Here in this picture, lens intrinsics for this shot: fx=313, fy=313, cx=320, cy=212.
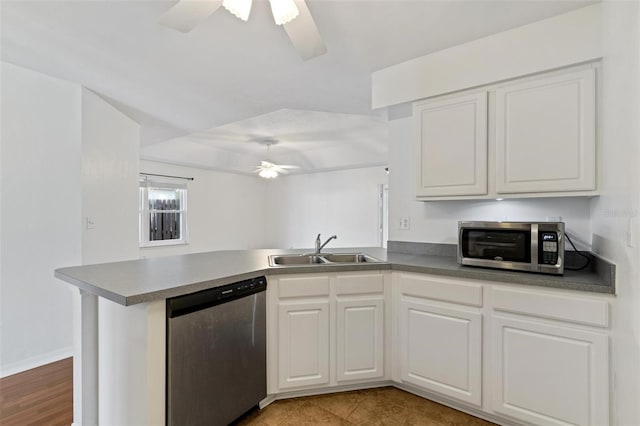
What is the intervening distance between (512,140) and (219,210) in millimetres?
6004

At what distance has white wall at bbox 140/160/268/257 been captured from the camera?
20.1ft

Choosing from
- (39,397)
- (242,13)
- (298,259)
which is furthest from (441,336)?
(39,397)

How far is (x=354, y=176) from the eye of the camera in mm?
6652

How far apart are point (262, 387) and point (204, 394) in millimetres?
449

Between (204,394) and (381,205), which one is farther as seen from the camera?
(381,205)

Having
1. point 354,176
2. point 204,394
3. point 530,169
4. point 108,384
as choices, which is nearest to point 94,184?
point 108,384

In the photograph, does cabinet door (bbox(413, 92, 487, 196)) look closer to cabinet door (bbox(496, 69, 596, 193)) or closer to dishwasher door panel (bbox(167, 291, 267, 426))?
cabinet door (bbox(496, 69, 596, 193))

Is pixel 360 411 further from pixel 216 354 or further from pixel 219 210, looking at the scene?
pixel 219 210

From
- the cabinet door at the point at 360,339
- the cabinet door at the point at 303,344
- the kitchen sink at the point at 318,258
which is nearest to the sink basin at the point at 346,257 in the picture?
the kitchen sink at the point at 318,258

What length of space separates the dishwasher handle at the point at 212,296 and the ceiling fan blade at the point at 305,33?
133cm

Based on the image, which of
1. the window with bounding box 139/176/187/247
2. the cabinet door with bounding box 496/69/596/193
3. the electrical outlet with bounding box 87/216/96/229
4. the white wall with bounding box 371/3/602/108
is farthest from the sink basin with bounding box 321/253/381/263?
the window with bounding box 139/176/187/247

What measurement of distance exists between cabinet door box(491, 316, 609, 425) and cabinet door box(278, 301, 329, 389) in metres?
1.01

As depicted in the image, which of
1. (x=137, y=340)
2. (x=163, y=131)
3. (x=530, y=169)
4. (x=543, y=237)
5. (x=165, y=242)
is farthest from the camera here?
(x=165, y=242)

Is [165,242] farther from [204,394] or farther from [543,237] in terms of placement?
[543,237]
